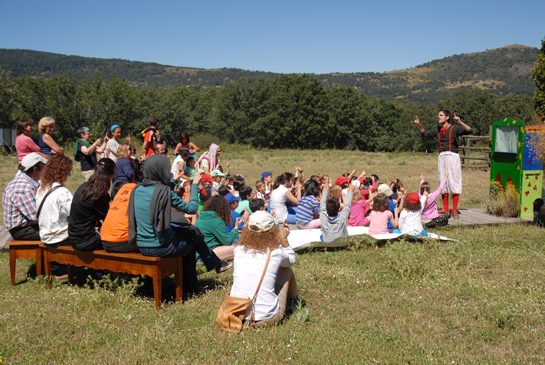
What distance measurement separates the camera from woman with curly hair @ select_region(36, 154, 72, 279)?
181 inches

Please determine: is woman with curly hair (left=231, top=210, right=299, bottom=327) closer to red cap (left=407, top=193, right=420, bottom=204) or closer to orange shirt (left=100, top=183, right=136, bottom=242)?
orange shirt (left=100, top=183, right=136, bottom=242)

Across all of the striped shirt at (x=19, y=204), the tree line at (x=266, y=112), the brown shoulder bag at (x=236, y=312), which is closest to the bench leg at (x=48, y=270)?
the striped shirt at (x=19, y=204)

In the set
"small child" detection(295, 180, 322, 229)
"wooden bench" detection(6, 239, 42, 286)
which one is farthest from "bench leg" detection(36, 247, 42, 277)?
"small child" detection(295, 180, 322, 229)

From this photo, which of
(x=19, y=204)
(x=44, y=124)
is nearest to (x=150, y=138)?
(x=44, y=124)

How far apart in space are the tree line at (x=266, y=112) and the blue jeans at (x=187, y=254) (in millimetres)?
47814

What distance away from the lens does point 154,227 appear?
388 cm

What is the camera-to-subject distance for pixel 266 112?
5981 cm

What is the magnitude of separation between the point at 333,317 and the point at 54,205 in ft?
10.9

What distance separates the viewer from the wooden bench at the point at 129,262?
399 centimetres

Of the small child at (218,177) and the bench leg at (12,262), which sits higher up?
the small child at (218,177)

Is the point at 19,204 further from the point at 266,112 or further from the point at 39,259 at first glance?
the point at 266,112

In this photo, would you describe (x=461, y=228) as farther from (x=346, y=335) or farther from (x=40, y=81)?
(x=40, y=81)

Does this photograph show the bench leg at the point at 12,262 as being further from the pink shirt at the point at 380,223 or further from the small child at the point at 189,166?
the pink shirt at the point at 380,223

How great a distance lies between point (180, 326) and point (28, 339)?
128cm
